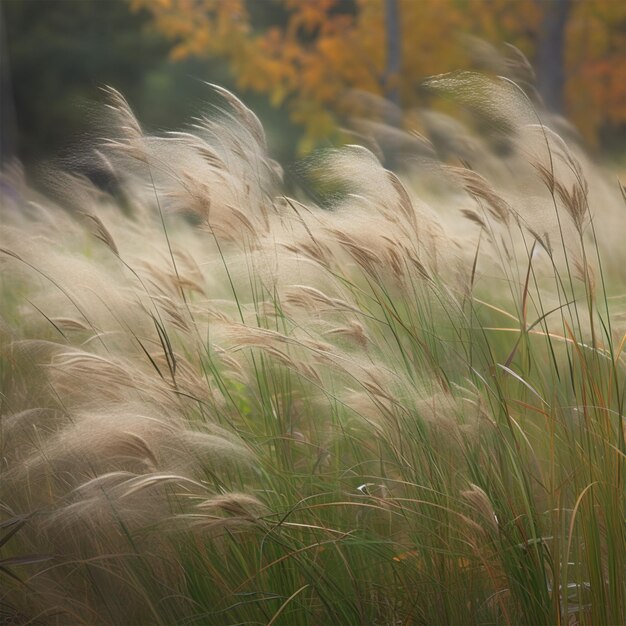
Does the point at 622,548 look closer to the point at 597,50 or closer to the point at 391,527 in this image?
the point at 391,527

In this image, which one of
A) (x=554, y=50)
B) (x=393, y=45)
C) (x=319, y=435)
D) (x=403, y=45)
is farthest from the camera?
(x=403, y=45)

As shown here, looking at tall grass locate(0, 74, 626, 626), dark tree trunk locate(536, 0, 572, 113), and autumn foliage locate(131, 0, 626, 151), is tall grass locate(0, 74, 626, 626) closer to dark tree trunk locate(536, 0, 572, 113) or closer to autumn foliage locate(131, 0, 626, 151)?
dark tree trunk locate(536, 0, 572, 113)

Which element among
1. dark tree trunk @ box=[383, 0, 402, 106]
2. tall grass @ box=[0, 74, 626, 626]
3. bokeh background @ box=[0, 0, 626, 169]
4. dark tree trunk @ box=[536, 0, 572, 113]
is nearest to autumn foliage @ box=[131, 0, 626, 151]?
bokeh background @ box=[0, 0, 626, 169]

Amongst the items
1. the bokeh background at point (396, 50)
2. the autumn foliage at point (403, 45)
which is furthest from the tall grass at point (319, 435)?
the autumn foliage at point (403, 45)

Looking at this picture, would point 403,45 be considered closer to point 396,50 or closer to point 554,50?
point 396,50

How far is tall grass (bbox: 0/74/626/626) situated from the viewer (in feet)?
5.99

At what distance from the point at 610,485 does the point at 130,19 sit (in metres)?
22.4

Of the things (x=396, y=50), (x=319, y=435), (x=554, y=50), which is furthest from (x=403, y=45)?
(x=319, y=435)

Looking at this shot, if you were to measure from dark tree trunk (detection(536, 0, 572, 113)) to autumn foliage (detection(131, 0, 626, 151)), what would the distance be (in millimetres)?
1571

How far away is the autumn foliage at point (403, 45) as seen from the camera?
15.1m

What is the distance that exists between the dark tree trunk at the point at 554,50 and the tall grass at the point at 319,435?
11.2m

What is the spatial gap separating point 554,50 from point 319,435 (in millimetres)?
11950

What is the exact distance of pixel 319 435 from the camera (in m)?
2.26

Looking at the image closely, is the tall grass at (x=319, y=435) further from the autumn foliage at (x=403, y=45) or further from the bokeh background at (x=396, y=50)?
the autumn foliage at (x=403, y=45)
